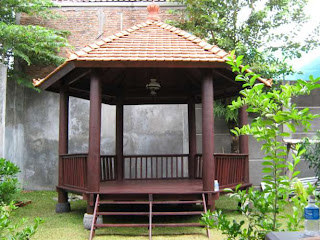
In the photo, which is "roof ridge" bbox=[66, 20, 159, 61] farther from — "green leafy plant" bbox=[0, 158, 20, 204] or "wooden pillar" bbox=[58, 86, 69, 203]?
"green leafy plant" bbox=[0, 158, 20, 204]

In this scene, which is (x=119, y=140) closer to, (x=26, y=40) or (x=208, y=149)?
(x=208, y=149)

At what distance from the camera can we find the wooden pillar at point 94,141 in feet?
20.9

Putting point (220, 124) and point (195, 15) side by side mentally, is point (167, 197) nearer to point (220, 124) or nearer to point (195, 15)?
point (220, 124)

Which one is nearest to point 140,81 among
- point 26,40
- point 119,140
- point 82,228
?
point 119,140

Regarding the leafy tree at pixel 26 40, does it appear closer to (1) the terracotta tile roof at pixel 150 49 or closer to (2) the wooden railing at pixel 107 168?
(1) the terracotta tile roof at pixel 150 49

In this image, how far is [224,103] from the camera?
402 inches

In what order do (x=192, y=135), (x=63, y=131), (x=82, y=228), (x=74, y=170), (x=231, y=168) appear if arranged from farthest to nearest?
(x=192, y=135)
(x=63, y=131)
(x=231, y=168)
(x=74, y=170)
(x=82, y=228)

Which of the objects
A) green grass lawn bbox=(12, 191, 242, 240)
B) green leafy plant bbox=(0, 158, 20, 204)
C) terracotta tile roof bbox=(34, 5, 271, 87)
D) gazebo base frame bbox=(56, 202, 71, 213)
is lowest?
green grass lawn bbox=(12, 191, 242, 240)

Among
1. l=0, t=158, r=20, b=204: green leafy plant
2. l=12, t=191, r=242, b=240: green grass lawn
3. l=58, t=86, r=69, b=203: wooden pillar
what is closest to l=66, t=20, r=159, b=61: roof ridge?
l=58, t=86, r=69, b=203: wooden pillar

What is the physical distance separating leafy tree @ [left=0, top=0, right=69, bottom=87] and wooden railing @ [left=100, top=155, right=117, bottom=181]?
3.31 meters

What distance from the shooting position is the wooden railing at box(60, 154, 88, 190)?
6820mm

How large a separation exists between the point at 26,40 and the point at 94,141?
497cm

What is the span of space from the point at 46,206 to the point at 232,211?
4261 mm

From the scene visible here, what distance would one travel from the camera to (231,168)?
24.5 feet
